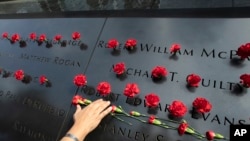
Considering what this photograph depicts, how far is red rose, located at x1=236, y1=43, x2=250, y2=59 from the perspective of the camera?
8.93 ft

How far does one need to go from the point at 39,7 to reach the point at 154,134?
14.8ft

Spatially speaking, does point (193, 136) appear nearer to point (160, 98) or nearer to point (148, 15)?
Answer: point (160, 98)

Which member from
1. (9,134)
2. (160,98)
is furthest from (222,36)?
(9,134)

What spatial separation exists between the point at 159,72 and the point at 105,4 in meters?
2.52

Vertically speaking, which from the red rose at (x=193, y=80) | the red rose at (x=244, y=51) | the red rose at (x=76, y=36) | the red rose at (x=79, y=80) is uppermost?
the red rose at (x=76, y=36)

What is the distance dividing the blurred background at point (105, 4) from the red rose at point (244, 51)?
1111mm

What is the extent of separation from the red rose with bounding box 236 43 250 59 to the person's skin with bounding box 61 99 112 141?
4.30 ft

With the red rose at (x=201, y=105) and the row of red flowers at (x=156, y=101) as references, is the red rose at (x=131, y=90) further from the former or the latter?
the red rose at (x=201, y=105)

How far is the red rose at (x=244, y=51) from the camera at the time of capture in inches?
107

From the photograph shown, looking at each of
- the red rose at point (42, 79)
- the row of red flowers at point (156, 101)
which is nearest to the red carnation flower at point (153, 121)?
the row of red flowers at point (156, 101)

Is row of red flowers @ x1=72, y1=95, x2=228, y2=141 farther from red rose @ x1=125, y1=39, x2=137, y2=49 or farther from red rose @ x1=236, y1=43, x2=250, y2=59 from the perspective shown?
red rose @ x1=125, y1=39, x2=137, y2=49

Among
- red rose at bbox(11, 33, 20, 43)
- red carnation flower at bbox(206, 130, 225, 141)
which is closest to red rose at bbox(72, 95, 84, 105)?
red carnation flower at bbox(206, 130, 225, 141)

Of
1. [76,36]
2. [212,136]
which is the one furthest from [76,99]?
[212,136]

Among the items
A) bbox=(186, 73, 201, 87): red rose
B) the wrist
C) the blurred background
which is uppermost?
the blurred background
